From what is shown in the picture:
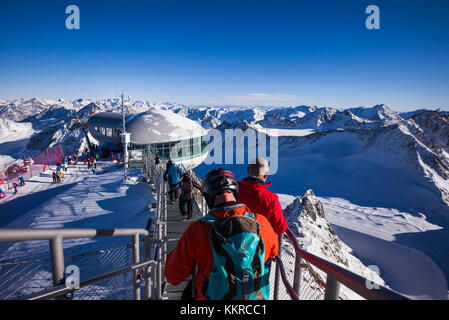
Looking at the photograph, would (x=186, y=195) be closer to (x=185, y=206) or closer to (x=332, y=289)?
(x=185, y=206)

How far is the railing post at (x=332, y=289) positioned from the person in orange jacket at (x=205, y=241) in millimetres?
499

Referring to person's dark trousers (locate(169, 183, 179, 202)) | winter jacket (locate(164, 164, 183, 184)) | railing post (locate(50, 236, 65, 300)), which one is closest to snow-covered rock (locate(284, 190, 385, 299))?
person's dark trousers (locate(169, 183, 179, 202))

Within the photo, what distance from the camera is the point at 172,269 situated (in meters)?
1.88

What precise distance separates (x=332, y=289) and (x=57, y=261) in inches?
90.9

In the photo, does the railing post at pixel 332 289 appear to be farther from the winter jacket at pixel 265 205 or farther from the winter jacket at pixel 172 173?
the winter jacket at pixel 172 173

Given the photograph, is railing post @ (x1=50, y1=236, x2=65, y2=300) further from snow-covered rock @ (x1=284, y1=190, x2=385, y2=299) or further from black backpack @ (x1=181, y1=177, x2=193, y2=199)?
snow-covered rock @ (x1=284, y1=190, x2=385, y2=299)

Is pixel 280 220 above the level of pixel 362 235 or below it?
above

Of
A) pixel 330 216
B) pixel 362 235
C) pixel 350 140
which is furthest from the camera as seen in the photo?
pixel 350 140

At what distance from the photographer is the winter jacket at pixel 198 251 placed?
5.49ft

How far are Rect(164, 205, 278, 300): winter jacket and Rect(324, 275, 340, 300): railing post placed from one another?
0.49 meters

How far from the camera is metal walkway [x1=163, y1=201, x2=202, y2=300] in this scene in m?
4.46
